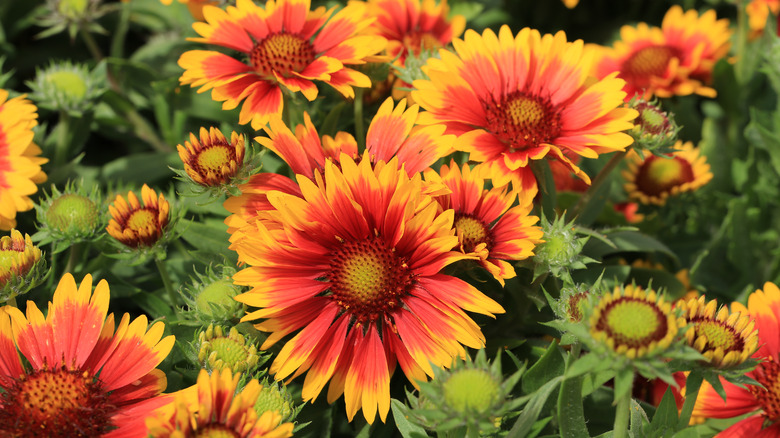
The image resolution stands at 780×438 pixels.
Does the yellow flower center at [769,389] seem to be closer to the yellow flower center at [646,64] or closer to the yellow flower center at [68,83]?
the yellow flower center at [646,64]

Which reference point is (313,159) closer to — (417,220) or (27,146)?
→ (417,220)

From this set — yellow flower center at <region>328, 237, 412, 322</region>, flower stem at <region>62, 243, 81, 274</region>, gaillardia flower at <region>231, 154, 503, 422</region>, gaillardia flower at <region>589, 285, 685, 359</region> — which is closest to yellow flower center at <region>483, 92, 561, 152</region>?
gaillardia flower at <region>231, 154, 503, 422</region>

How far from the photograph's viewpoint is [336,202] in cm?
128

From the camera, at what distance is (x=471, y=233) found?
1372 mm

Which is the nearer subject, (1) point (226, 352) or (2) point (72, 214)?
(1) point (226, 352)

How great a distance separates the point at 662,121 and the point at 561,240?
0.36 m

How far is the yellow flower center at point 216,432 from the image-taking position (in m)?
1.01

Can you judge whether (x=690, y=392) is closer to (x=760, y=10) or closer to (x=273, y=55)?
(x=273, y=55)

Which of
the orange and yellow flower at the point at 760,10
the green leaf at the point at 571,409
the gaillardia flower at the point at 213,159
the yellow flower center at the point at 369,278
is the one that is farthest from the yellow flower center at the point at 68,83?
the orange and yellow flower at the point at 760,10

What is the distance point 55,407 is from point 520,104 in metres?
1.09

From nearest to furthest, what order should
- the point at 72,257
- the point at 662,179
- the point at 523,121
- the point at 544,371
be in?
the point at 544,371, the point at 523,121, the point at 72,257, the point at 662,179

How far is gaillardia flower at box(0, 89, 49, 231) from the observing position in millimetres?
1551

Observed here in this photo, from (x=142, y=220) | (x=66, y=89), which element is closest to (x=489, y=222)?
(x=142, y=220)

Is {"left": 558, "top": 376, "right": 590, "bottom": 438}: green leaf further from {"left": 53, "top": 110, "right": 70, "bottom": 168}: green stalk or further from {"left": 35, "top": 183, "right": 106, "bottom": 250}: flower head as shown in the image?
{"left": 53, "top": 110, "right": 70, "bottom": 168}: green stalk
